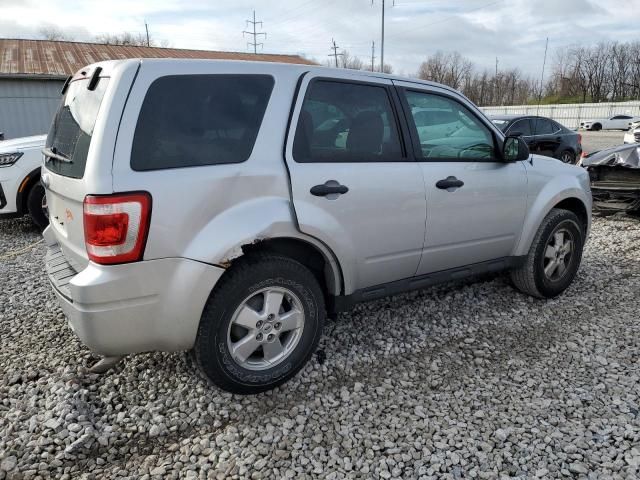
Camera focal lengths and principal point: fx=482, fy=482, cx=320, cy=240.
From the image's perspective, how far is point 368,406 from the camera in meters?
2.76

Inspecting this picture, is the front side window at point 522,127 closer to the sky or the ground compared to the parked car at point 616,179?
closer to the sky

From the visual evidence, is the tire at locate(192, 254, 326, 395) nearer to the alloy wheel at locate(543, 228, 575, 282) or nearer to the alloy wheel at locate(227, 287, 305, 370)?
the alloy wheel at locate(227, 287, 305, 370)

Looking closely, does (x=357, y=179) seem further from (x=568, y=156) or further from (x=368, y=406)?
(x=568, y=156)

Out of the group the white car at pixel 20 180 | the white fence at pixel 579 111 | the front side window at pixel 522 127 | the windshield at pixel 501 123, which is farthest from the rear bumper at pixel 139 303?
the white fence at pixel 579 111

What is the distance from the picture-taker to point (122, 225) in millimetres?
2254

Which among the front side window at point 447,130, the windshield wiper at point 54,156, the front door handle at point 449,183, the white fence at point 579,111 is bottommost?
the front door handle at point 449,183

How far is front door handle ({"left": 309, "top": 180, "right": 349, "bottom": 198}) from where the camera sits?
273cm

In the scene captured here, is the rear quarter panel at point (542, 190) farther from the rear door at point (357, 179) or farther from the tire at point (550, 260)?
the rear door at point (357, 179)

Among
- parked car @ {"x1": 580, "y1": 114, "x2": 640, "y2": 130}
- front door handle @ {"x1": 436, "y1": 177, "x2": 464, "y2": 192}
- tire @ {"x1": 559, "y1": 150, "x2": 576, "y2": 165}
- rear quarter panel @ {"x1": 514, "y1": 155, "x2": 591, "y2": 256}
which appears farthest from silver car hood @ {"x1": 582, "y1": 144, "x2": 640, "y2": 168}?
parked car @ {"x1": 580, "y1": 114, "x2": 640, "y2": 130}

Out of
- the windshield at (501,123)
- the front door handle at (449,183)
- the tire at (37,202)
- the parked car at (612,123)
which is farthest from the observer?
the parked car at (612,123)

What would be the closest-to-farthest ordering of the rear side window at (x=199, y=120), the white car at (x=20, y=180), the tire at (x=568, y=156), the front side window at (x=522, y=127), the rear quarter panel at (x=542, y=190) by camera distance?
the rear side window at (x=199, y=120), the rear quarter panel at (x=542, y=190), the white car at (x=20, y=180), the front side window at (x=522, y=127), the tire at (x=568, y=156)

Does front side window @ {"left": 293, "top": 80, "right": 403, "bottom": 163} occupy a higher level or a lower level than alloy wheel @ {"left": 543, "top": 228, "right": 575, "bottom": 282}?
higher

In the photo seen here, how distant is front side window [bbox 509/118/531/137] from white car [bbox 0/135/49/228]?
960 cm

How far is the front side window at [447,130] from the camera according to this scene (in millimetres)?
3312
